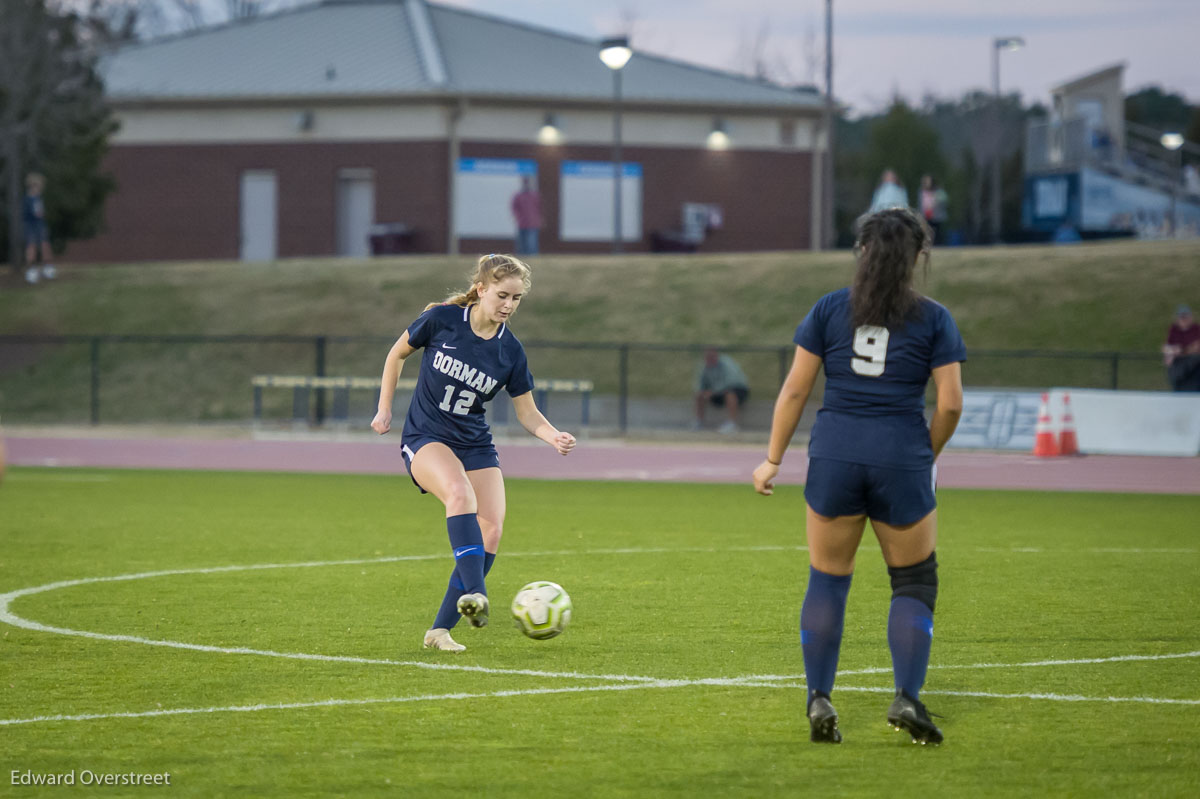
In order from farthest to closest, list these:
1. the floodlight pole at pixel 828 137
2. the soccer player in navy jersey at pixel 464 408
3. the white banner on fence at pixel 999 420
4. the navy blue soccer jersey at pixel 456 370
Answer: the floodlight pole at pixel 828 137, the white banner on fence at pixel 999 420, the navy blue soccer jersey at pixel 456 370, the soccer player in navy jersey at pixel 464 408

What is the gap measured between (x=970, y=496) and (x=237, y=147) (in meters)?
30.1

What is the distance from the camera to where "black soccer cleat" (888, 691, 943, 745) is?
5699 mm

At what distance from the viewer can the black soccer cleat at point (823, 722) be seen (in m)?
5.77

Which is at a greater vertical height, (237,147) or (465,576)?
(237,147)

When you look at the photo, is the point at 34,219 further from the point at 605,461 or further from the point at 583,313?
the point at 605,461

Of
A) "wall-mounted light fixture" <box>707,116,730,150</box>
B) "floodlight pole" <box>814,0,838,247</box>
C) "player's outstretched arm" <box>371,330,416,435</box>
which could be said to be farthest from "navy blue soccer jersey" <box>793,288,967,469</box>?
"wall-mounted light fixture" <box>707,116,730,150</box>

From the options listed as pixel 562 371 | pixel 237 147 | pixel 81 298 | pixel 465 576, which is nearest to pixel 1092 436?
pixel 562 371

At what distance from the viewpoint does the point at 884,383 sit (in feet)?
18.5

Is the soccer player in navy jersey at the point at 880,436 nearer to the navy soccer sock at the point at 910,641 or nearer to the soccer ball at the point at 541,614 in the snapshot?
the navy soccer sock at the point at 910,641

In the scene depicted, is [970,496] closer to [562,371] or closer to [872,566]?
[872,566]

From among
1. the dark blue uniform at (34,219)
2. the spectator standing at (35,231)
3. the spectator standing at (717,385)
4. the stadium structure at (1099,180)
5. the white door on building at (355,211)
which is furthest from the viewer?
the stadium structure at (1099,180)

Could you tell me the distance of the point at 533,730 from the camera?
6.02 m

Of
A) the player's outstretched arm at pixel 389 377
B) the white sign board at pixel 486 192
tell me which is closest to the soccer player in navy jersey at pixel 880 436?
the player's outstretched arm at pixel 389 377

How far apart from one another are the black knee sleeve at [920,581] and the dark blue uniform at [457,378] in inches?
105
